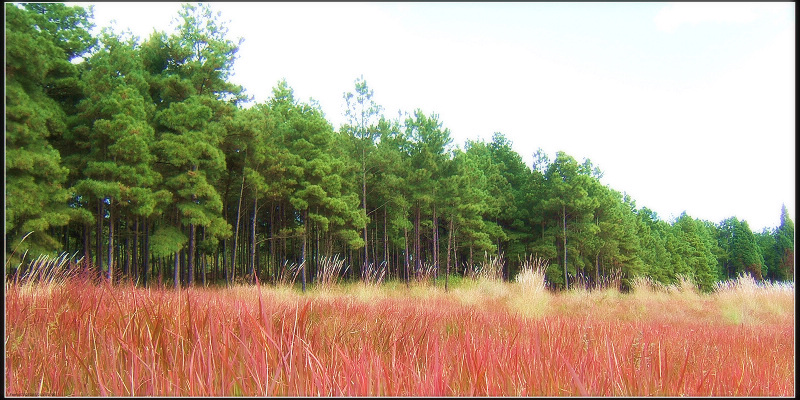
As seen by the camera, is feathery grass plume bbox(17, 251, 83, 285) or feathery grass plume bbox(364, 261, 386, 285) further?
feathery grass plume bbox(364, 261, 386, 285)

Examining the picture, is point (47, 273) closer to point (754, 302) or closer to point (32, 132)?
point (32, 132)

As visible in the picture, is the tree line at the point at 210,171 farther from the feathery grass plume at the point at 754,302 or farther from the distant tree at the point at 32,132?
the feathery grass plume at the point at 754,302

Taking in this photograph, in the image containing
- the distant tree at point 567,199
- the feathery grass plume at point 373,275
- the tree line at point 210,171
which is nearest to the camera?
the feathery grass plume at point 373,275

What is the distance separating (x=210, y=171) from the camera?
1720 centimetres

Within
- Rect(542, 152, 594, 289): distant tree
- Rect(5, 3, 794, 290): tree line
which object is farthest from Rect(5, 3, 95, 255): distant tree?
Rect(542, 152, 594, 289): distant tree

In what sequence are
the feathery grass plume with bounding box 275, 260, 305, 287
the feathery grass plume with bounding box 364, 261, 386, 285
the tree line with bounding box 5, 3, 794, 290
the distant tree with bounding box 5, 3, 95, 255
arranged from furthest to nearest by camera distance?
the tree line with bounding box 5, 3, 794, 290 < the distant tree with bounding box 5, 3, 95, 255 < the feathery grass plume with bounding box 364, 261, 386, 285 < the feathery grass plume with bounding box 275, 260, 305, 287

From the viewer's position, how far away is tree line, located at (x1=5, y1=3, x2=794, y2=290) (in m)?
11.6

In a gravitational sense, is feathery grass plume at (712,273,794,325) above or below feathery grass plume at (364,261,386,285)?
below

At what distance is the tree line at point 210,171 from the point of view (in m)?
11.6

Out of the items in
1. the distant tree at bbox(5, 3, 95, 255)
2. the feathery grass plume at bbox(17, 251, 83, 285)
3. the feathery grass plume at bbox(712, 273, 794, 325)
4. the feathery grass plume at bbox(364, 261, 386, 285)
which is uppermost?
the distant tree at bbox(5, 3, 95, 255)

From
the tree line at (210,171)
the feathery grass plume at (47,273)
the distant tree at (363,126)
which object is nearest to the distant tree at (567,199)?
the tree line at (210,171)

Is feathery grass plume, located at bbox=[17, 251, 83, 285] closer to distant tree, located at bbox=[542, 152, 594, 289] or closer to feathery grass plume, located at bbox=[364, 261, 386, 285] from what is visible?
feathery grass plume, located at bbox=[364, 261, 386, 285]

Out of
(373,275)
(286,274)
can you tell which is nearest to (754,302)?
(373,275)

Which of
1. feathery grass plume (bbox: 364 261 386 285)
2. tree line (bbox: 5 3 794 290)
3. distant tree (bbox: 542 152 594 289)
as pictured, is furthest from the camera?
distant tree (bbox: 542 152 594 289)
